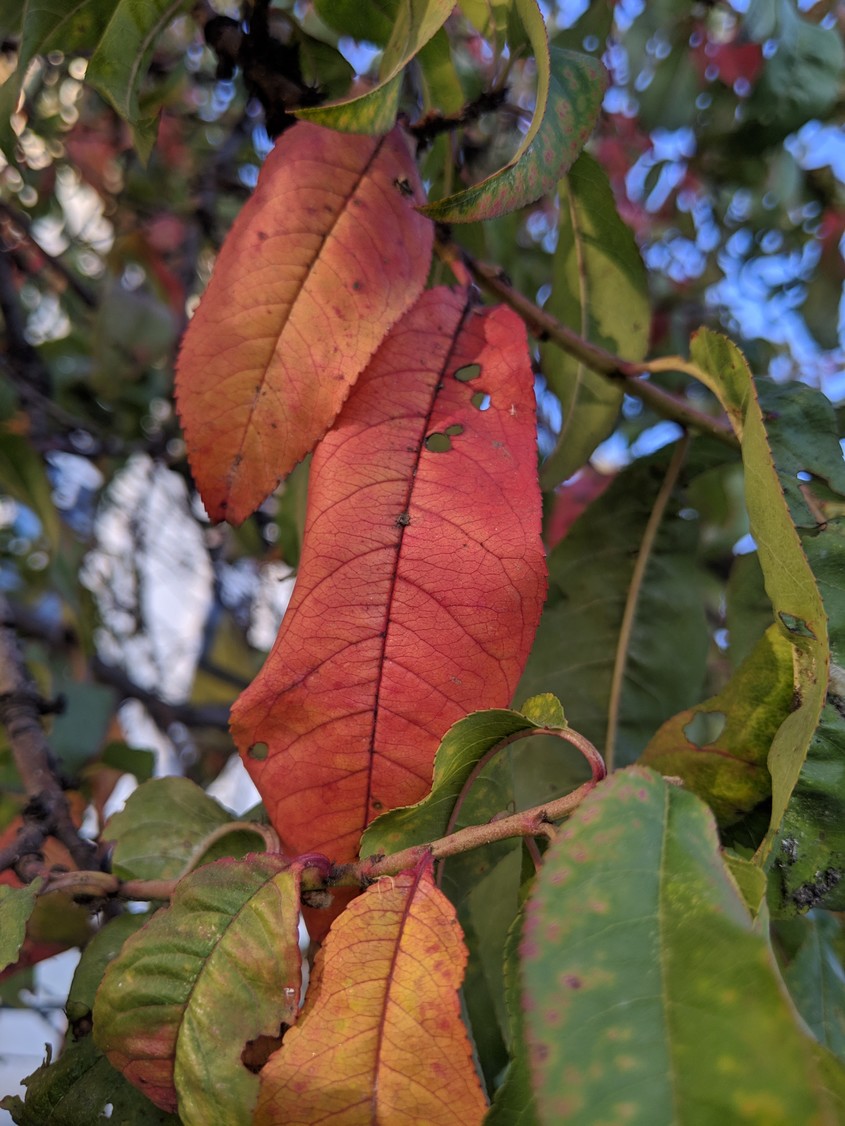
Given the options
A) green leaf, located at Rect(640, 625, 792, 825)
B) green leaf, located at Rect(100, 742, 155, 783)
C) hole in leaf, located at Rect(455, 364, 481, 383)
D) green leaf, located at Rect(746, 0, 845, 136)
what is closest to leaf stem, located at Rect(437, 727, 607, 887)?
green leaf, located at Rect(640, 625, 792, 825)

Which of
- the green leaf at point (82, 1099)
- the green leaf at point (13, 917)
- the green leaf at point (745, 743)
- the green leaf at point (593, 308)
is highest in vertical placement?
the green leaf at point (593, 308)

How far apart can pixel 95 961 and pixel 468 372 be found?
0.38 metres

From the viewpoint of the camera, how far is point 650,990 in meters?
0.28

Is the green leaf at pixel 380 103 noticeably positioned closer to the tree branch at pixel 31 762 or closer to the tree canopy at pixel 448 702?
the tree canopy at pixel 448 702

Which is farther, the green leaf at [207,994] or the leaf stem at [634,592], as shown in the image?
the leaf stem at [634,592]

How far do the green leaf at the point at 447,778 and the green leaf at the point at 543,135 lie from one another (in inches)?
9.2

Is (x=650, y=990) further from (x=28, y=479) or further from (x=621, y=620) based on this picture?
(x=28, y=479)

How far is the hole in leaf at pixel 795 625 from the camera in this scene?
432mm

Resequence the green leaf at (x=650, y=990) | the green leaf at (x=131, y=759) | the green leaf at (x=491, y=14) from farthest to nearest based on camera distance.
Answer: the green leaf at (x=131, y=759)
the green leaf at (x=491, y=14)
the green leaf at (x=650, y=990)

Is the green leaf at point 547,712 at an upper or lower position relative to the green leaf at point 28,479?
lower

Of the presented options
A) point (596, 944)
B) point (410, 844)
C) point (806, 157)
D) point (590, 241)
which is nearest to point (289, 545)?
point (590, 241)

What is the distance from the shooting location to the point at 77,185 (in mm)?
2062

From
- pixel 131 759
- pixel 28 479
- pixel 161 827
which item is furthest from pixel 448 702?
pixel 28 479

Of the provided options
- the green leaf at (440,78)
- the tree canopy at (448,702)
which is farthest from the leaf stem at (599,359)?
the green leaf at (440,78)
